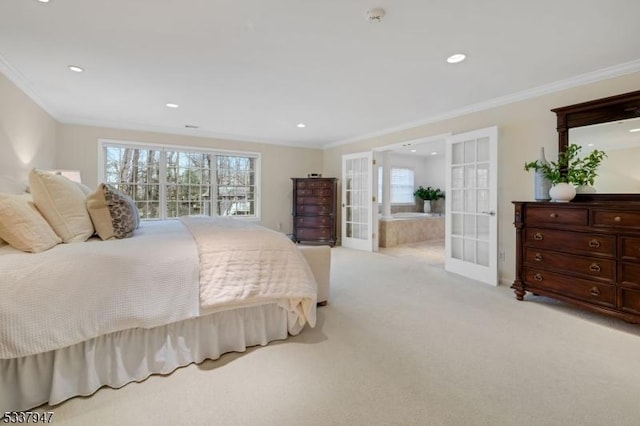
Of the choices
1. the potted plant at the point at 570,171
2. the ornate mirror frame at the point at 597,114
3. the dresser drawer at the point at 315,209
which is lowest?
the dresser drawer at the point at 315,209

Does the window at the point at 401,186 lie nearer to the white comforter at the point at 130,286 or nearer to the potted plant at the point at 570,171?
the potted plant at the point at 570,171

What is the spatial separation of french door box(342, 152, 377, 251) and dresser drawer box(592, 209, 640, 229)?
11.0 ft

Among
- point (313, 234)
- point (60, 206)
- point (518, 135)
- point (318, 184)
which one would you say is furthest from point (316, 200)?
point (60, 206)

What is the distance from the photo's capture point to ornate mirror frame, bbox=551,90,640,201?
263cm

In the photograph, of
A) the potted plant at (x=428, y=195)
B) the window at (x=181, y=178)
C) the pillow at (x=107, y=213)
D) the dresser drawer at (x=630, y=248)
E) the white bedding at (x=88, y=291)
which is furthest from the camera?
the potted plant at (x=428, y=195)

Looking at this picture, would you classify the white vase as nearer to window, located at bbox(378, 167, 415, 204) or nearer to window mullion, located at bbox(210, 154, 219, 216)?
window mullion, located at bbox(210, 154, 219, 216)

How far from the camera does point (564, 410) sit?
1454 mm

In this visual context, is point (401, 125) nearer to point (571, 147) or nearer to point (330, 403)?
point (571, 147)

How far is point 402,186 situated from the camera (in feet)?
28.4

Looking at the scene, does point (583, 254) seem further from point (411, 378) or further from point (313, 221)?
point (313, 221)

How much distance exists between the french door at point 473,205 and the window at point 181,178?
3837mm

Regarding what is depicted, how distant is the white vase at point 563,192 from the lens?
2723 mm

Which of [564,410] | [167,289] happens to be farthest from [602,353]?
[167,289]

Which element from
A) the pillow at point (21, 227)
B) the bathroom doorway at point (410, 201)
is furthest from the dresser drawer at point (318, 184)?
the pillow at point (21, 227)
